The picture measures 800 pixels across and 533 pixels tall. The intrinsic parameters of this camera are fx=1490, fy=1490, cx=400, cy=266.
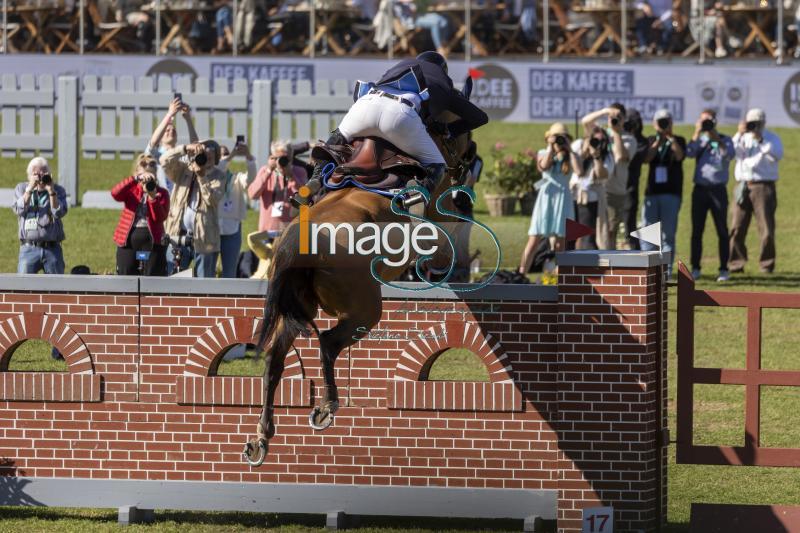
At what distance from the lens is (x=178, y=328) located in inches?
344

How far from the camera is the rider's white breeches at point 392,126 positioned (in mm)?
7180

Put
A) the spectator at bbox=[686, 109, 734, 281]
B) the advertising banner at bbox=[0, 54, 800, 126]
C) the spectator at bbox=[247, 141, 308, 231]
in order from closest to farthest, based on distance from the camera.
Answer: the spectator at bbox=[247, 141, 308, 231] → the spectator at bbox=[686, 109, 734, 281] → the advertising banner at bbox=[0, 54, 800, 126]

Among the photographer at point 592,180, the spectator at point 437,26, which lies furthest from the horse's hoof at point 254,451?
the spectator at point 437,26

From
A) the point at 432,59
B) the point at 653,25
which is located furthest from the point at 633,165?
the point at 432,59

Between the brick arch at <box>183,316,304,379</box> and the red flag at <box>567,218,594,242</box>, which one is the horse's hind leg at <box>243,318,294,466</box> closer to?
A: the brick arch at <box>183,316,304,379</box>

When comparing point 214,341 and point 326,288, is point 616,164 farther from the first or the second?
point 326,288

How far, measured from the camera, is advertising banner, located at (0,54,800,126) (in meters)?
25.5

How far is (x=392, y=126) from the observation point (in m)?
7.17

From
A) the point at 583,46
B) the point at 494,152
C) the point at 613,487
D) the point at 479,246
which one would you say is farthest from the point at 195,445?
Result: the point at 583,46

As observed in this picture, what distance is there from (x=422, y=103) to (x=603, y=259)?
4.98ft

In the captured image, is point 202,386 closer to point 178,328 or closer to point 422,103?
point 178,328

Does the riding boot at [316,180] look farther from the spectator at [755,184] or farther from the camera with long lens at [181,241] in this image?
the spectator at [755,184]

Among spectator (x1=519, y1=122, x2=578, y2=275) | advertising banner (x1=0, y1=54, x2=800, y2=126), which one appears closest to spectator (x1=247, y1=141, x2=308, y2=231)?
spectator (x1=519, y1=122, x2=578, y2=275)

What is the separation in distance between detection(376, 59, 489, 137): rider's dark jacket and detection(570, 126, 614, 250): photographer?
→ 8484 millimetres
